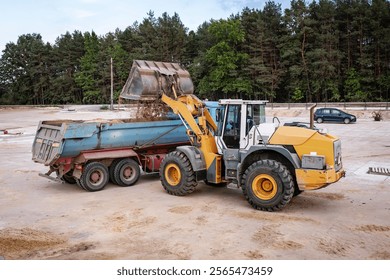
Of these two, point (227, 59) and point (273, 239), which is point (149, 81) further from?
point (227, 59)

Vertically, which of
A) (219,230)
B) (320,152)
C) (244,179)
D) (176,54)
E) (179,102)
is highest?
(176,54)

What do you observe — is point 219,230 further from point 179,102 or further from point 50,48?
point 50,48

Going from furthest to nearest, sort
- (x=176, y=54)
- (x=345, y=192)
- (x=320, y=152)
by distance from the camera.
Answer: (x=176, y=54) < (x=345, y=192) < (x=320, y=152)

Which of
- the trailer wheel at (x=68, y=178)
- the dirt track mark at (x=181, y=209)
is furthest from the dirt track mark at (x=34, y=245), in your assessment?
the trailer wheel at (x=68, y=178)

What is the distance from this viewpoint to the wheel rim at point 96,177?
36.6ft

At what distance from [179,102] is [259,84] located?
171ft

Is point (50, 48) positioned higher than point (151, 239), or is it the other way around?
point (50, 48)

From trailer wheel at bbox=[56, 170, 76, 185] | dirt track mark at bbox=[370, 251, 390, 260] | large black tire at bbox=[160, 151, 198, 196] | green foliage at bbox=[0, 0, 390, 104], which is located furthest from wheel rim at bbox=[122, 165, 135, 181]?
green foliage at bbox=[0, 0, 390, 104]

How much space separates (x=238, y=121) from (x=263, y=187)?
1678mm

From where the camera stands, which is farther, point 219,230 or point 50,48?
point 50,48

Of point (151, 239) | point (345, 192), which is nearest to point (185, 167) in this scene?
point (151, 239)

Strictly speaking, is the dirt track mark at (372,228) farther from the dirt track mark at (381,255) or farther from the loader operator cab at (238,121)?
the loader operator cab at (238,121)

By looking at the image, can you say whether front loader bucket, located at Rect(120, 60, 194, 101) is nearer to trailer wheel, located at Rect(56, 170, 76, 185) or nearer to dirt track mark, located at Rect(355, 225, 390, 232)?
trailer wheel, located at Rect(56, 170, 76, 185)

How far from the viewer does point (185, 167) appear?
10.0 meters
